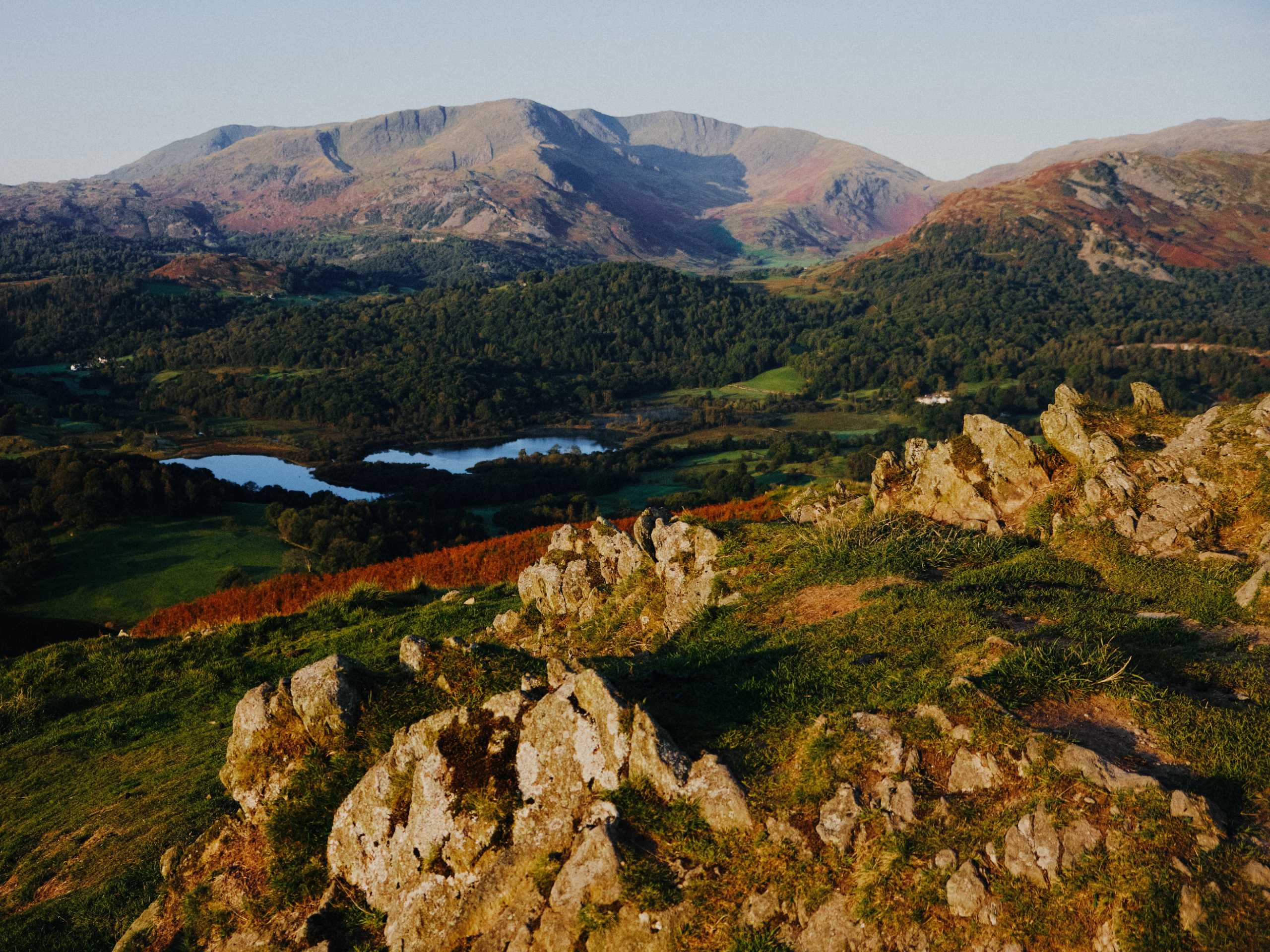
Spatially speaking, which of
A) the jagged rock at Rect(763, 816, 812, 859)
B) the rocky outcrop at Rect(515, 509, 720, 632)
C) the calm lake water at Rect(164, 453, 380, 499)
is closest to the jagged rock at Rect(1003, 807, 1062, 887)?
the jagged rock at Rect(763, 816, 812, 859)

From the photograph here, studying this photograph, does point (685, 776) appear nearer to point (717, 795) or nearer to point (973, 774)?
point (717, 795)

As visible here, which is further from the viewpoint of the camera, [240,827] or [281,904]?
[240,827]

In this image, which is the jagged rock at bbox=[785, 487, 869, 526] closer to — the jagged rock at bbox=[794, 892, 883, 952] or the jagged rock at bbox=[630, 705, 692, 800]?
the jagged rock at bbox=[630, 705, 692, 800]

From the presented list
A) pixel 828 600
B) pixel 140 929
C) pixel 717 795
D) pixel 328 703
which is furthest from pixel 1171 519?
pixel 140 929

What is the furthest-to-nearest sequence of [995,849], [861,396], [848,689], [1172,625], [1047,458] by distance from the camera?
[861,396] → [1047,458] → [1172,625] → [848,689] → [995,849]

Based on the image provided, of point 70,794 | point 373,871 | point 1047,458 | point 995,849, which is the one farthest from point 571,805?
point 1047,458

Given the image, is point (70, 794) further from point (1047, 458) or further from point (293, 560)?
point (293, 560)
